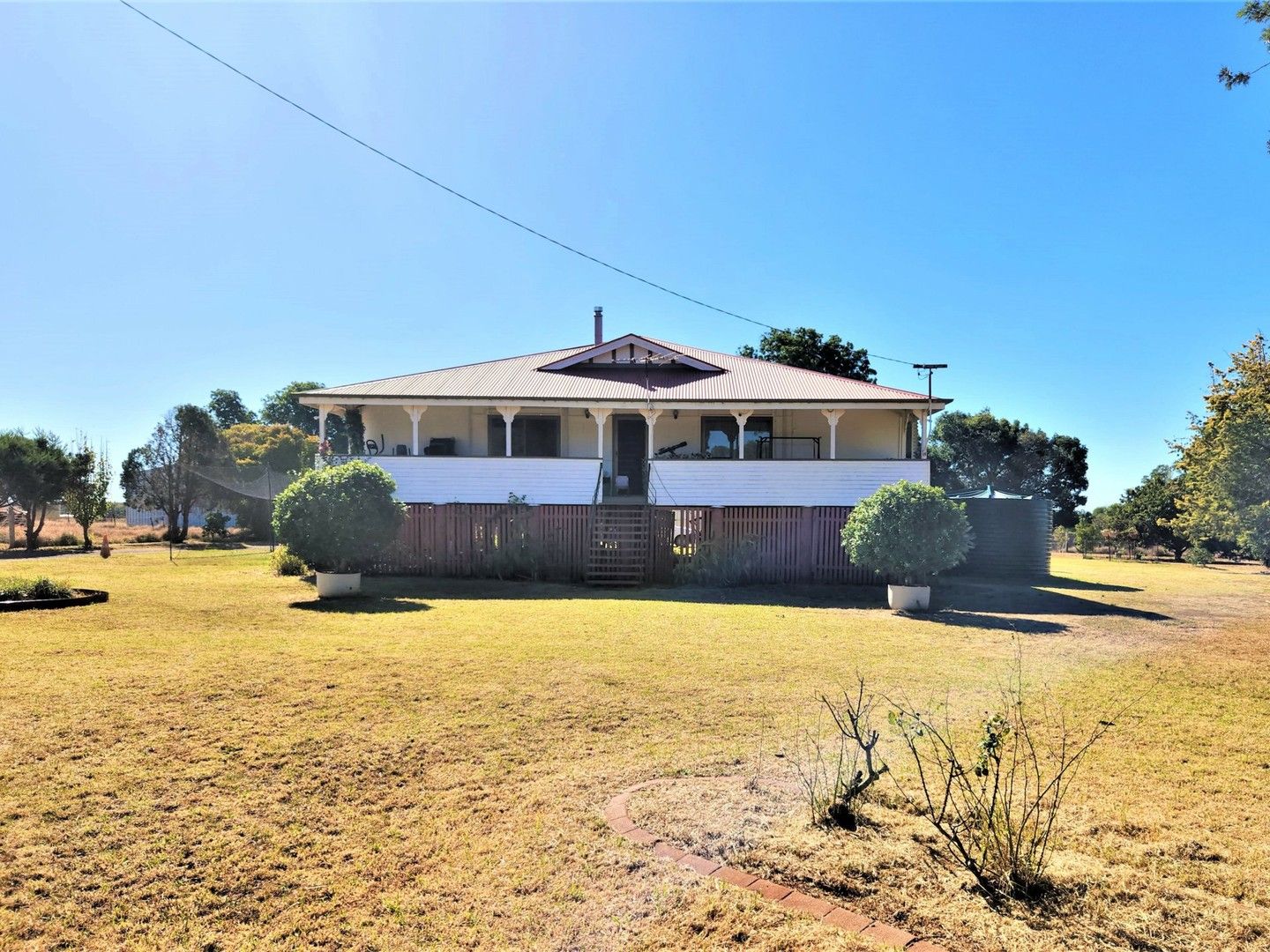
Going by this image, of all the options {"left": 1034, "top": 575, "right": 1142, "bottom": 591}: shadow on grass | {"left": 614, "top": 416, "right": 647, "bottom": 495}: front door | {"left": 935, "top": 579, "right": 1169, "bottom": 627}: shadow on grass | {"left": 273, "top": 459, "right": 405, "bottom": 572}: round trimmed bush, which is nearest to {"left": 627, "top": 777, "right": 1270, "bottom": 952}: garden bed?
{"left": 935, "top": 579, "right": 1169, "bottom": 627}: shadow on grass

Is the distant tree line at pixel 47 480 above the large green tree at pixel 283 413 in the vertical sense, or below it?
below

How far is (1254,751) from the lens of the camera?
4859 millimetres

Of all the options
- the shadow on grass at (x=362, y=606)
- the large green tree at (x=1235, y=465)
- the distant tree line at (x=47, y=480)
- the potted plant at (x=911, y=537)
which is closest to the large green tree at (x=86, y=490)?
the distant tree line at (x=47, y=480)

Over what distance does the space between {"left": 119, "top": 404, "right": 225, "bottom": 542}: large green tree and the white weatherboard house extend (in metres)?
16.3

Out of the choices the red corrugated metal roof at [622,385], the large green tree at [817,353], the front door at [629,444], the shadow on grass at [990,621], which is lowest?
the shadow on grass at [990,621]

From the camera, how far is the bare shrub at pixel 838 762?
3562mm

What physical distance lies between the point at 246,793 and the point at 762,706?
365 cm

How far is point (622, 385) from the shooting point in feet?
66.0

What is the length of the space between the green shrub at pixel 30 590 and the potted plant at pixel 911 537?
41.5 ft

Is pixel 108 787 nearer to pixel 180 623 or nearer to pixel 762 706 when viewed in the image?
pixel 762 706

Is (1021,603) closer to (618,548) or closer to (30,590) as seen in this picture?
(618,548)

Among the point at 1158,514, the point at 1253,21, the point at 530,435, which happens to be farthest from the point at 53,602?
the point at 1158,514

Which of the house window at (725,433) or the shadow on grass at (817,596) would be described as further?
the house window at (725,433)

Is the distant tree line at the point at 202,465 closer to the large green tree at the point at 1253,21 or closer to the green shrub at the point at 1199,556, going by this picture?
the large green tree at the point at 1253,21
